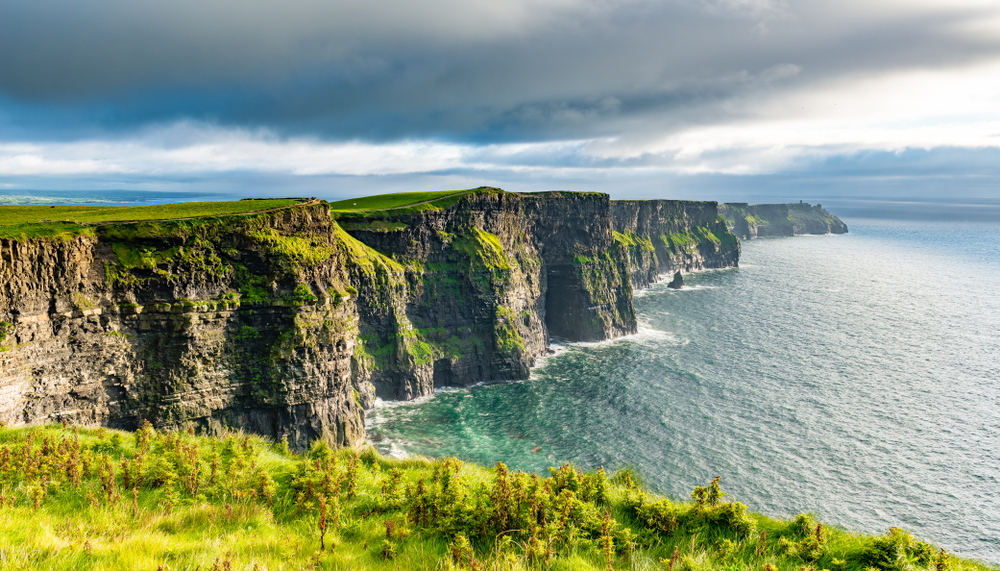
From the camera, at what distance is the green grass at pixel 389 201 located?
102 metres

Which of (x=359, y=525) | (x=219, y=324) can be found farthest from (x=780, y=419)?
(x=359, y=525)

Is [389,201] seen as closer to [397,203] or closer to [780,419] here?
[397,203]

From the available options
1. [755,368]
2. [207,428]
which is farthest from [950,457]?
[207,428]

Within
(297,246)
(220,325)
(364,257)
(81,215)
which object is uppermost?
(81,215)

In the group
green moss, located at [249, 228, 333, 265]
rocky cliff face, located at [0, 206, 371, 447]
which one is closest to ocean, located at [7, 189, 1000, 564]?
rocky cliff face, located at [0, 206, 371, 447]

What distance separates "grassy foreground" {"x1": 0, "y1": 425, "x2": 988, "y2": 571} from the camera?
9539 mm

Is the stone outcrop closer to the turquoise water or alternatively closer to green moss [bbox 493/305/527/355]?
green moss [bbox 493/305/527/355]

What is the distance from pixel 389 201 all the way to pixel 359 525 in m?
101

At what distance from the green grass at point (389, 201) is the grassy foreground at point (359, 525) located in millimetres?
87841

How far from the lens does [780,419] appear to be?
7806 centimetres

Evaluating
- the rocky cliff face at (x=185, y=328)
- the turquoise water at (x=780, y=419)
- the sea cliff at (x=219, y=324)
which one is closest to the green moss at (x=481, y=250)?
the sea cliff at (x=219, y=324)

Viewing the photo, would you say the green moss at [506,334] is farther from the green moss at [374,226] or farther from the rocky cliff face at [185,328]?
the rocky cliff face at [185,328]

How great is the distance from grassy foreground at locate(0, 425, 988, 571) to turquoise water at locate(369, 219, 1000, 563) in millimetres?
50591

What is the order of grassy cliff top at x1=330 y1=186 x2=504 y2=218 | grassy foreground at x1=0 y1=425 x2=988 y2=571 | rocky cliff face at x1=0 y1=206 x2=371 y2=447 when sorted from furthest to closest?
grassy cliff top at x1=330 y1=186 x2=504 y2=218 → rocky cliff face at x1=0 y1=206 x2=371 y2=447 → grassy foreground at x1=0 y1=425 x2=988 y2=571
